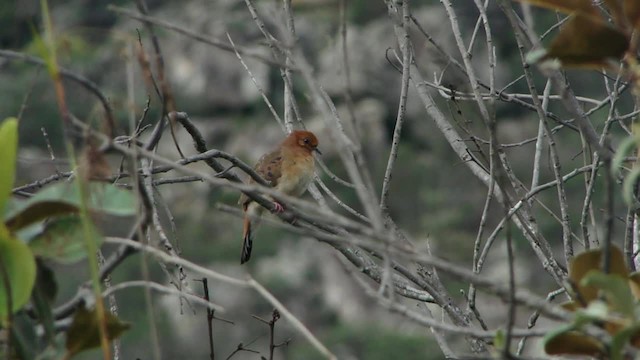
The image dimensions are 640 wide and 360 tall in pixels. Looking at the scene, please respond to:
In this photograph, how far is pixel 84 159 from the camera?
1486mm

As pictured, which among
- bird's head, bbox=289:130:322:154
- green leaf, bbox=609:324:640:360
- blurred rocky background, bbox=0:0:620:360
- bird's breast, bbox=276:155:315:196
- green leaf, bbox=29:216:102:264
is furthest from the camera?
blurred rocky background, bbox=0:0:620:360

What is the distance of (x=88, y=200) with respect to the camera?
148 centimetres

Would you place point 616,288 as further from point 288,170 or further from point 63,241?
point 288,170

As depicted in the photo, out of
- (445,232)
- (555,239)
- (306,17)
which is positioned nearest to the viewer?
(555,239)

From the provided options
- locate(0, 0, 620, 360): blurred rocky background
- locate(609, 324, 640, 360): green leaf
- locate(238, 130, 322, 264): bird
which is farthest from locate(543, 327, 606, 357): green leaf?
locate(0, 0, 620, 360): blurred rocky background

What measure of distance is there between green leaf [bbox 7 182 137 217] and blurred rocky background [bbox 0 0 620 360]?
12.4m

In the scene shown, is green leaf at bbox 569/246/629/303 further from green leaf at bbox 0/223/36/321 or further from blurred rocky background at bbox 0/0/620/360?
blurred rocky background at bbox 0/0/620/360

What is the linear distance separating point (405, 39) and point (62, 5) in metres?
21.9

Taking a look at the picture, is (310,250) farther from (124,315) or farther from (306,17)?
(306,17)

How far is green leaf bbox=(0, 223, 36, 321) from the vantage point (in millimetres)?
1359

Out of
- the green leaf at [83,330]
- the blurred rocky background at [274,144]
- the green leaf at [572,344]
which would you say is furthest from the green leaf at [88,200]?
the blurred rocky background at [274,144]

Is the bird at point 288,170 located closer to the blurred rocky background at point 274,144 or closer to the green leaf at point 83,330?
the green leaf at point 83,330

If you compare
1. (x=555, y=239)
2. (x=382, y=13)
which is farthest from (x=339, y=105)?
(x=555, y=239)

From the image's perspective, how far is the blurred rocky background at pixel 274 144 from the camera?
1573 cm
